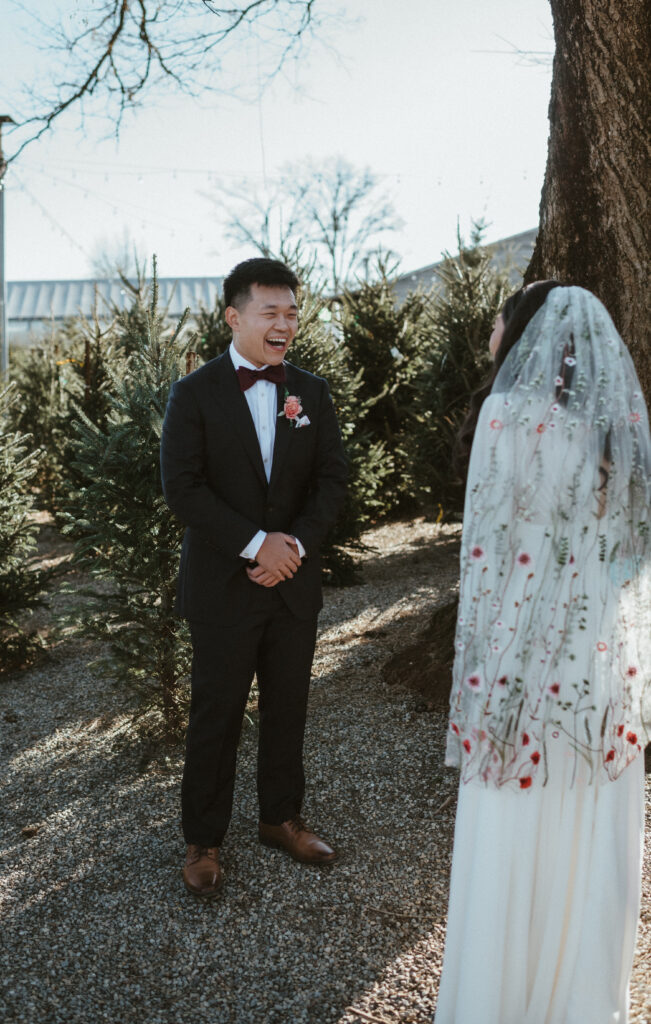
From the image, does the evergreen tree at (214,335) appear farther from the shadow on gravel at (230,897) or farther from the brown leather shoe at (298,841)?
the brown leather shoe at (298,841)

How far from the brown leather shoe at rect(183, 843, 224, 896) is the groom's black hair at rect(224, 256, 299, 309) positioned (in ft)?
6.81

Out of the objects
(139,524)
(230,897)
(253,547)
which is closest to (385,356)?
(139,524)

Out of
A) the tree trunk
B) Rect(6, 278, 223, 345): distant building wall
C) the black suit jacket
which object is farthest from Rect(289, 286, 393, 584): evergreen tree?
Rect(6, 278, 223, 345): distant building wall

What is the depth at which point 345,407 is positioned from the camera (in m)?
8.49

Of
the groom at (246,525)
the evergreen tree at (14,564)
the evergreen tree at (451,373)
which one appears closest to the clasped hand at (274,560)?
the groom at (246,525)

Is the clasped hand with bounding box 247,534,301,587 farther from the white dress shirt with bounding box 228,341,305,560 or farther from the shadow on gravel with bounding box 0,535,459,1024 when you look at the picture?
the shadow on gravel with bounding box 0,535,459,1024

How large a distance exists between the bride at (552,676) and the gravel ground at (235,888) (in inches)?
20.3

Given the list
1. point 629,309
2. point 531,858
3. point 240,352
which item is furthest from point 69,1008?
point 629,309

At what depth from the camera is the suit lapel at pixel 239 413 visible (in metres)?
3.18

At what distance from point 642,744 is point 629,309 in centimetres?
242

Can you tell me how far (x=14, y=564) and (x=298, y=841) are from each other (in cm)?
372

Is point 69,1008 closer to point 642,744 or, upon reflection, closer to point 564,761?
point 564,761

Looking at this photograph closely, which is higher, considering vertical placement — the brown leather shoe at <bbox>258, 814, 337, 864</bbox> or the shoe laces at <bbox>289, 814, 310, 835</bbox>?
the shoe laces at <bbox>289, 814, 310, 835</bbox>

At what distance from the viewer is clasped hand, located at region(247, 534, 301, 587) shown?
10.2ft
